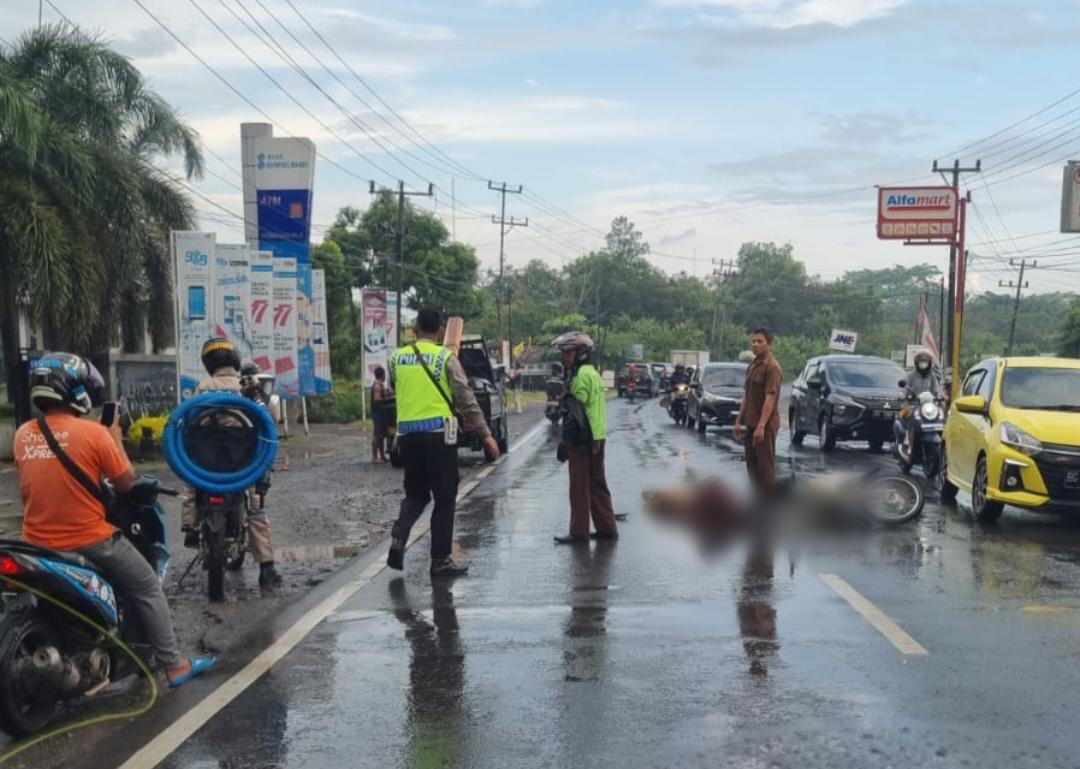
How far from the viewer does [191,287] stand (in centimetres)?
2255

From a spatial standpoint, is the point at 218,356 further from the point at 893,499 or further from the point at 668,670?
the point at 893,499

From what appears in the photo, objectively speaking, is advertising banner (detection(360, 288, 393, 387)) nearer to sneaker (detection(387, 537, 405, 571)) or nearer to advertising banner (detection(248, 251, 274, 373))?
advertising banner (detection(248, 251, 274, 373))

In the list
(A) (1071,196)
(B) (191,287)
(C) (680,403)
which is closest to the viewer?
(B) (191,287)

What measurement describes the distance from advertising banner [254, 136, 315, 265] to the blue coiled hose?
68.3 ft

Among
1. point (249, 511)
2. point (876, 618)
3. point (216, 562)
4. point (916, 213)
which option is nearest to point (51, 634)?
point (216, 562)

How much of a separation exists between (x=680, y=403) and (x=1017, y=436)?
21.9 metres

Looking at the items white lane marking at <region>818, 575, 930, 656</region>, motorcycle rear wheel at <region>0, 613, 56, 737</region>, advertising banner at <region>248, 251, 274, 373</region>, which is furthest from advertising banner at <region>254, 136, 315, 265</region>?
motorcycle rear wheel at <region>0, 613, 56, 737</region>

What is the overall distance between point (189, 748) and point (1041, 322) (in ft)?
377

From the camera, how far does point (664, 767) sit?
491 centimetres

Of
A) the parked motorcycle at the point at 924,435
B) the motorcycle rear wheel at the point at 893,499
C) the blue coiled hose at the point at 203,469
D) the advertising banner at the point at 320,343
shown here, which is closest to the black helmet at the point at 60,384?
the blue coiled hose at the point at 203,469

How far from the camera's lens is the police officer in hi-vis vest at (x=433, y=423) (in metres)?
9.27

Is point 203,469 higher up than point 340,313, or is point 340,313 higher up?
point 340,313

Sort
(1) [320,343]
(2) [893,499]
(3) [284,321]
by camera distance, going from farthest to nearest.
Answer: (1) [320,343]
(3) [284,321]
(2) [893,499]

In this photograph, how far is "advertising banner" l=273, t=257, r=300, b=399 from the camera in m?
26.5
